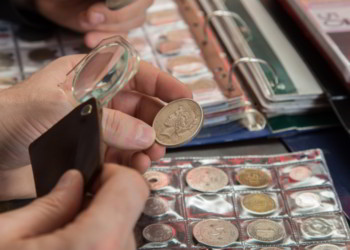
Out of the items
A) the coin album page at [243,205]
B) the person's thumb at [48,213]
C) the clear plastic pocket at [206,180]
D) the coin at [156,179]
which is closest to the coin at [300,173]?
the coin album page at [243,205]

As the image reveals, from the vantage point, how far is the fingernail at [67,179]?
633 millimetres

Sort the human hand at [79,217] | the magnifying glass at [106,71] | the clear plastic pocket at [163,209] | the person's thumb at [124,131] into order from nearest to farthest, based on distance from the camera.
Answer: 1. the human hand at [79,217]
2. the magnifying glass at [106,71]
3. the person's thumb at [124,131]
4. the clear plastic pocket at [163,209]

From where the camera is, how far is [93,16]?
1265 millimetres

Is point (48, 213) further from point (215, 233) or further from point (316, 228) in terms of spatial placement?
point (316, 228)

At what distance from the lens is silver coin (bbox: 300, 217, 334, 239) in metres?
0.87

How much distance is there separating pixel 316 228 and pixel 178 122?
0.85ft

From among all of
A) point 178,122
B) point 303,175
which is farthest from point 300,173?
point 178,122

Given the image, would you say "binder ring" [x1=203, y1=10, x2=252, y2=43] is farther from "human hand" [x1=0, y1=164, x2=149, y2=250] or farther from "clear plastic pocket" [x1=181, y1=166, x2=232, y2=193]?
"human hand" [x1=0, y1=164, x2=149, y2=250]

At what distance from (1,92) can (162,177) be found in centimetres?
29

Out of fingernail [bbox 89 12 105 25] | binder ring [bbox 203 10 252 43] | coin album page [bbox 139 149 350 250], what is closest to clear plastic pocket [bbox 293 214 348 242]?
coin album page [bbox 139 149 350 250]

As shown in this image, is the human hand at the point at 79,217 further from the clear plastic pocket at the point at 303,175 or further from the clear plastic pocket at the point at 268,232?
the clear plastic pocket at the point at 303,175

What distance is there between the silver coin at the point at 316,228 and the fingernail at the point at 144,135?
10.6 inches

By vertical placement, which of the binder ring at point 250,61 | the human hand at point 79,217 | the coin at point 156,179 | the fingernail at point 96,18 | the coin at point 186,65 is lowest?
the human hand at point 79,217

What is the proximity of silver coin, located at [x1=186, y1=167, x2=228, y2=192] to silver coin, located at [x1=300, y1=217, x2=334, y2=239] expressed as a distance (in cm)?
15
